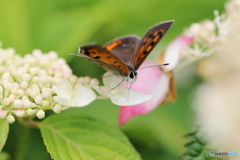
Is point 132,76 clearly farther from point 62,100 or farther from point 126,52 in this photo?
point 62,100

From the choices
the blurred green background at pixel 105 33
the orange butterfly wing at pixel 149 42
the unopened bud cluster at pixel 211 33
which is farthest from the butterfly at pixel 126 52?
the blurred green background at pixel 105 33

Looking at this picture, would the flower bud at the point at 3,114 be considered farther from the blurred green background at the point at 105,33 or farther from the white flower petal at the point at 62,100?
the blurred green background at the point at 105,33

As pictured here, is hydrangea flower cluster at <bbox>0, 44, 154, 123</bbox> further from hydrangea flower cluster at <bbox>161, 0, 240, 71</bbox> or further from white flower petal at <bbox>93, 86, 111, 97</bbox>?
hydrangea flower cluster at <bbox>161, 0, 240, 71</bbox>

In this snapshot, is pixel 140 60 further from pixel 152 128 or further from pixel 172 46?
pixel 152 128

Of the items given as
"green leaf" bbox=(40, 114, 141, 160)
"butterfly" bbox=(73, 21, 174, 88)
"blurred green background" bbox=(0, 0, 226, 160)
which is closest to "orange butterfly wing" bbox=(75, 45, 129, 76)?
"butterfly" bbox=(73, 21, 174, 88)

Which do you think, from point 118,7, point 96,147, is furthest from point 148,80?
point 118,7

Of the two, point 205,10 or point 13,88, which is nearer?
point 13,88
